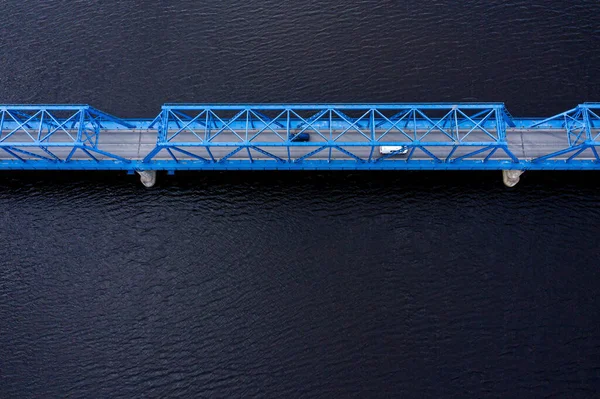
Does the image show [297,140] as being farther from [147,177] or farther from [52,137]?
[52,137]

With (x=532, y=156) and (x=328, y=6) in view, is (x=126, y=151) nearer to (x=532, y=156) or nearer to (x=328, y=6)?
(x=328, y=6)

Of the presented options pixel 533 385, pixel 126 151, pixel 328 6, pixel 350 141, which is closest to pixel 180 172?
pixel 126 151

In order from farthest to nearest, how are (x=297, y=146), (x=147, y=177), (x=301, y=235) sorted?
(x=147, y=177), (x=301, y=235), (x=297, y=146)

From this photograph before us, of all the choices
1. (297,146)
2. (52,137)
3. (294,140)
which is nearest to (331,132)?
(297,146)

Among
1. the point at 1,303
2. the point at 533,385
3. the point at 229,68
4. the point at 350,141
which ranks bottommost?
the point at 533,385

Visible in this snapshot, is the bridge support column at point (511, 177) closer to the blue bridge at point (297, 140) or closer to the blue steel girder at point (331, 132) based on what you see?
the blue bridge at point (297, 140)

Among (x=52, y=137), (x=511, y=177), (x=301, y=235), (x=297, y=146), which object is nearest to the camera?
(x=297, y=146)

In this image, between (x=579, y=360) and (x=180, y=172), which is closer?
(x=579, y=360)
